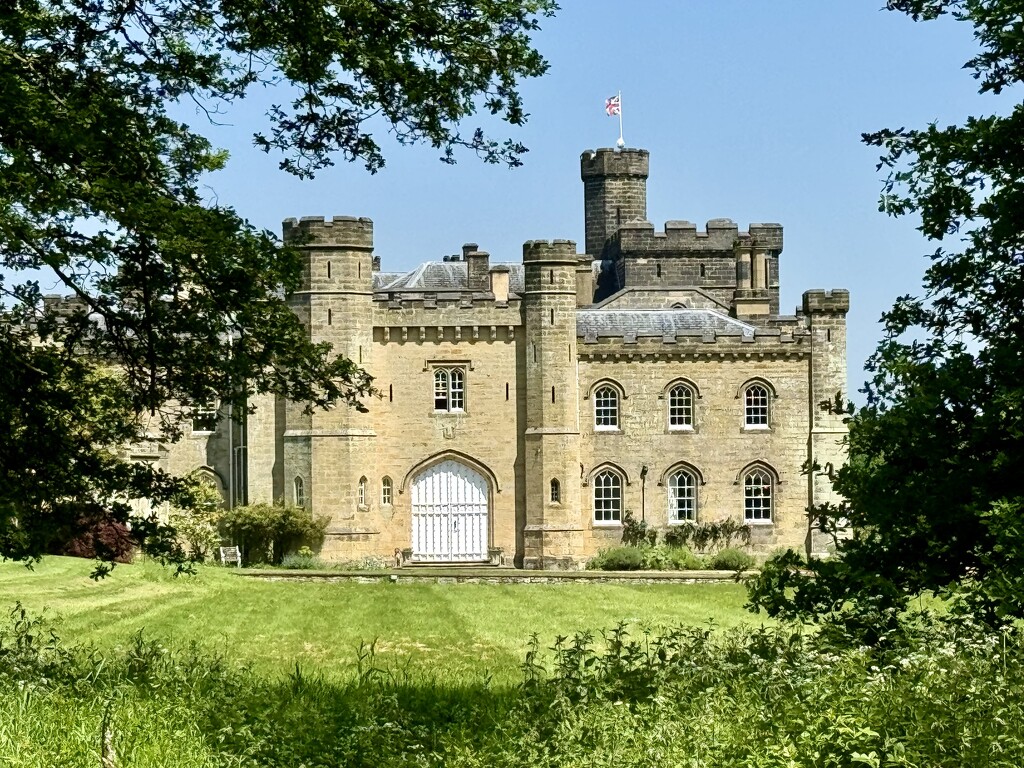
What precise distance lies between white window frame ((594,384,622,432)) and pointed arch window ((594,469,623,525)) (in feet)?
4.10

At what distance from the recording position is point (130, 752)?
26.9 ft

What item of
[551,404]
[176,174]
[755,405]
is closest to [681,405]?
[755,405]

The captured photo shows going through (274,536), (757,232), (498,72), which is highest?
(757,232)

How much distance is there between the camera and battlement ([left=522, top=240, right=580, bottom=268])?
40938 millimetres

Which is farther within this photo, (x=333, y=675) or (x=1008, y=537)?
(x=333, y=675)

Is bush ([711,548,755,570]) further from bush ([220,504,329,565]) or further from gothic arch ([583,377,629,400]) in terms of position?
bush ([220,504,329,565])

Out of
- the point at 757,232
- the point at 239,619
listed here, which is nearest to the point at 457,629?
the point at 239,619

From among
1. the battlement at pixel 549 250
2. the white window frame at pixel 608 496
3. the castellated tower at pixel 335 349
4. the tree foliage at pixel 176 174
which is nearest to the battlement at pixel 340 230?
the castellated tower at pixel 335 349

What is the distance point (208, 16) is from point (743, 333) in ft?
105

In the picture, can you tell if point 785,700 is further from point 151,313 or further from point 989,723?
point 151,313

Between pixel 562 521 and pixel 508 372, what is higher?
pixel 508 372

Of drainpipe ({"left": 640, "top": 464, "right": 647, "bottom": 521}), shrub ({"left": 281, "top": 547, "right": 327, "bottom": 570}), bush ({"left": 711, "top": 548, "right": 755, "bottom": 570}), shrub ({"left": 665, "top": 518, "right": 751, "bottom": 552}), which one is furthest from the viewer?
drainpipe ({"left": 640, "top": 464, "right": 647, "bottom": 521})

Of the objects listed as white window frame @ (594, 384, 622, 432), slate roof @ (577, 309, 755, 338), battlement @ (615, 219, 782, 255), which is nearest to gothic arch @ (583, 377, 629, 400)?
white window frame @ (594, 384, 622, 432)

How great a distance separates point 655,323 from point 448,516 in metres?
8.35
